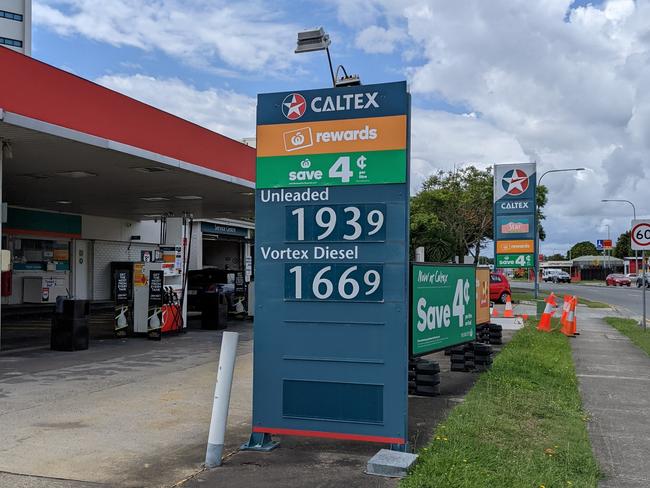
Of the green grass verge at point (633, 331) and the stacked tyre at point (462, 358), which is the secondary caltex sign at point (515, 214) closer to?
the green grass verge at point (633, 331)

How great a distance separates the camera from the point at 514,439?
6086 millimetres

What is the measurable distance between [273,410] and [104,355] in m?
7.56

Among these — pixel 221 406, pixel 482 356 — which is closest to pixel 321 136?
pixel 221 406

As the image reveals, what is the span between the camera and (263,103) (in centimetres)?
595

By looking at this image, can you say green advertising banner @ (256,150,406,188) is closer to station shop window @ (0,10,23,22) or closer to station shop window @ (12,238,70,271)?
station shop window @ (12,238,70,271)

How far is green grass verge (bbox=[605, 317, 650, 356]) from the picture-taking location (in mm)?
14252

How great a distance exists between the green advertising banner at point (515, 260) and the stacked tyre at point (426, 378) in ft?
51.8

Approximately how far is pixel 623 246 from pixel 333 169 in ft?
447

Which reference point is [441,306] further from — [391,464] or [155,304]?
[155,304]

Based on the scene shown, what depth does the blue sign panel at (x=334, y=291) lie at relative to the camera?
5.50 m

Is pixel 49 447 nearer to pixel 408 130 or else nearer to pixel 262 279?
pixel 262 279

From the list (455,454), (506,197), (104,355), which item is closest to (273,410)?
(455,454)

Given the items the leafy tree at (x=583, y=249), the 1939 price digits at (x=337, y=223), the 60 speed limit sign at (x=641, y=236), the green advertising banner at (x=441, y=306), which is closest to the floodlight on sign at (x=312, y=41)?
the green advertising banner at (x=441, y=306)

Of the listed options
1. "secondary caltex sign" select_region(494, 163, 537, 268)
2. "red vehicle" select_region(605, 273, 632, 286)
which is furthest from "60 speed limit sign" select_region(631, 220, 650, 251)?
"red vehicle" select_region(605, 273, 632, 286)
